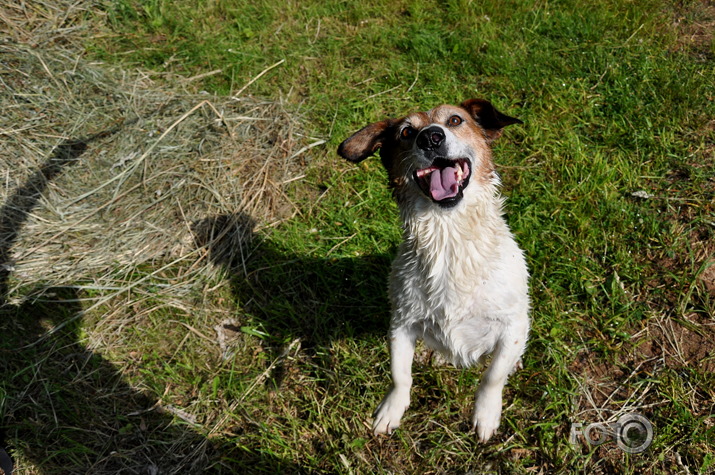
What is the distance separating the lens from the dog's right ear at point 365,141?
2952 mm

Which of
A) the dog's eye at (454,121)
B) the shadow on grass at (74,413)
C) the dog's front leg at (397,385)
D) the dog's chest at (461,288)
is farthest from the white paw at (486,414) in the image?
the dog's eye at (454,121)

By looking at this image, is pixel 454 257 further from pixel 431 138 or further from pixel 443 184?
pixel 431 138

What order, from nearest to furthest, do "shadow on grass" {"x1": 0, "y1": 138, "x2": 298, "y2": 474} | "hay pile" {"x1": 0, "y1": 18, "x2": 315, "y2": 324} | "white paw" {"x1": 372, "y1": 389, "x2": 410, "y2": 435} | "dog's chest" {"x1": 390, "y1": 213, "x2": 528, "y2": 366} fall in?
"dog's chest" {"x1": 390, "y1": 213, "x2": 528, "y2": 366} < "white paw" {"x1": 372, "y1": 389, "x2": 410, "y2": 435} < "shadow on grass" {"x1": 0, "y1": 138, "x2": 298, "y2": 474} < "hay pile" {"x1": 0, "y1": 18, "x2": 315, "y2": 324}

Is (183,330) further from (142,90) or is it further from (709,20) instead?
(709,20)

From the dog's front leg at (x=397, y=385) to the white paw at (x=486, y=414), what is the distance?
0.38 m

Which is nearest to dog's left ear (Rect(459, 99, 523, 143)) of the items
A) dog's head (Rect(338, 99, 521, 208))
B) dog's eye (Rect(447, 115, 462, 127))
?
dog's head (Rect(338, 99, 521, 208))

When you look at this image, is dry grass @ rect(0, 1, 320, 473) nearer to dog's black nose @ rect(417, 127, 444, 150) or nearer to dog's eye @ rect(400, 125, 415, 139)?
dog's eye @ rect(400, 125, 415, 139)

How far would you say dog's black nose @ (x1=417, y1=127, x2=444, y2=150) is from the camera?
107 inches

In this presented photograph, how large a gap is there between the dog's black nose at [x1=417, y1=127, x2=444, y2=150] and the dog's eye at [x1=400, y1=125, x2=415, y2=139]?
8.4 inches

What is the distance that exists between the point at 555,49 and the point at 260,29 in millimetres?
2967

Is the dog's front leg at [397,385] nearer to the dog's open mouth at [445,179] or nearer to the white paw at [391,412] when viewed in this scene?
the white paw at [391,412]

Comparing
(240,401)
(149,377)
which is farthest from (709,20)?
(149,377)

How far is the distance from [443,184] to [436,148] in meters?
0.19

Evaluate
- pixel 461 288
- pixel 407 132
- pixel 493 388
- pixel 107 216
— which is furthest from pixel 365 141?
pixel 107 216
